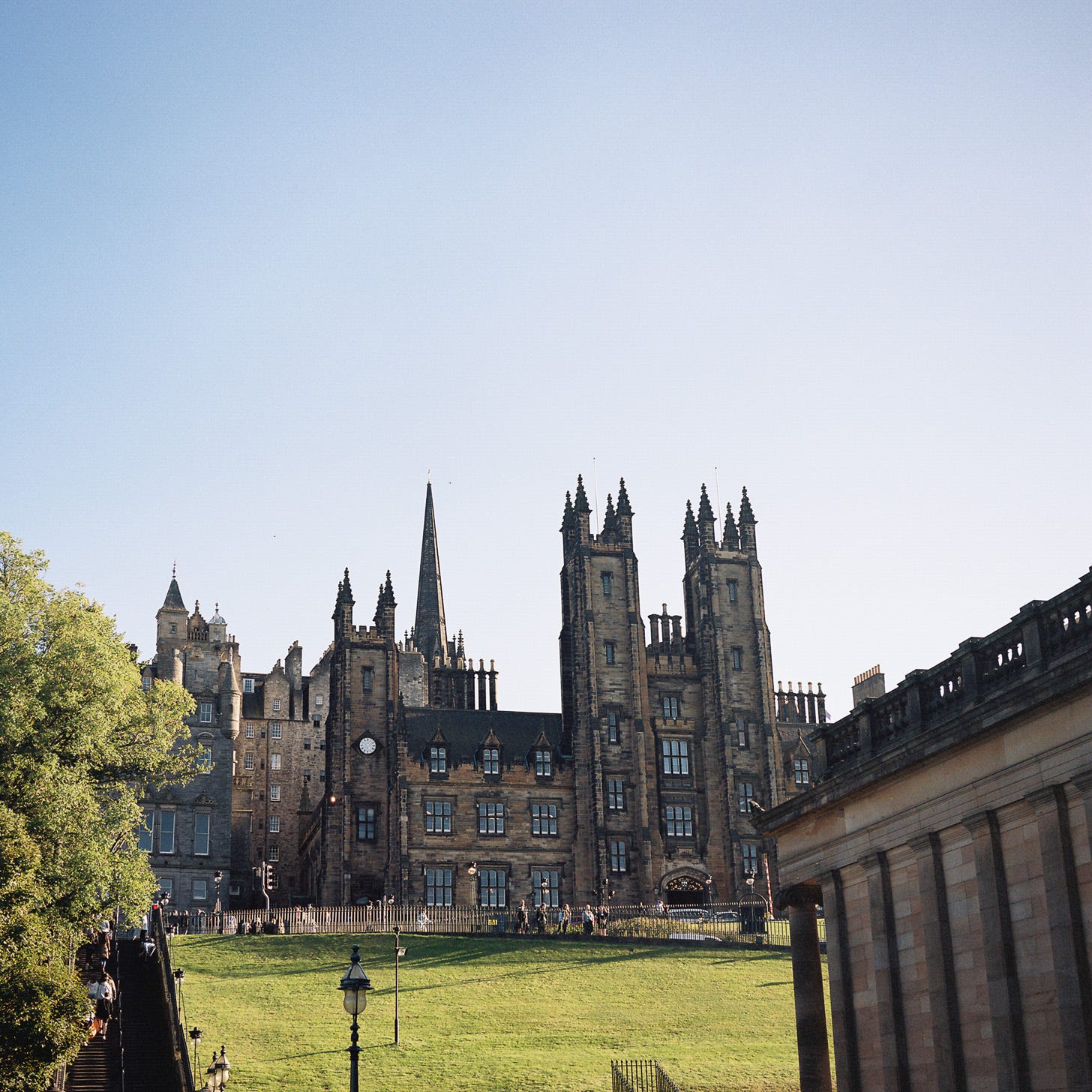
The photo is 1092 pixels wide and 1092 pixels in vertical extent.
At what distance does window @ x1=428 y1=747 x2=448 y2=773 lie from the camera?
88.9 metres

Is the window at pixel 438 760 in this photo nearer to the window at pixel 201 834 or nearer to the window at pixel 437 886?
the window at pixel 437 886

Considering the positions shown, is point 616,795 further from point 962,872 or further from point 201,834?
point 962,872

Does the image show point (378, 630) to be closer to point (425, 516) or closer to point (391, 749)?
point (391, 749)

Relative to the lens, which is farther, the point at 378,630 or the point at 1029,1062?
the point at 378,630

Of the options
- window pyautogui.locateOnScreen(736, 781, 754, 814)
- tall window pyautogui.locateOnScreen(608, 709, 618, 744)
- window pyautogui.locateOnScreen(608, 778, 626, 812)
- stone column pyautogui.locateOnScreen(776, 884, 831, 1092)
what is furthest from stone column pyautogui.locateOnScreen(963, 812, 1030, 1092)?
window pyautogui.locateOnScreen(736, 781, 754, 814)

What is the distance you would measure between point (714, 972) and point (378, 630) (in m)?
39.1

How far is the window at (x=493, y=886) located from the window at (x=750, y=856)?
14897 millimetres

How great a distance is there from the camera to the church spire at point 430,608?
473 feet

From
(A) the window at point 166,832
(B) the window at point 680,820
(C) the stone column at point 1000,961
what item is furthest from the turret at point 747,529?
(C) the stone column at point 1000,961

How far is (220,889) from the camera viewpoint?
3391 inches

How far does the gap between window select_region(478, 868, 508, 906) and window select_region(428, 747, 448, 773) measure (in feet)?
21.0

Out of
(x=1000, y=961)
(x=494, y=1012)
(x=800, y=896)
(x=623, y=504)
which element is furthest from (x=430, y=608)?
(x=1000, y=961)

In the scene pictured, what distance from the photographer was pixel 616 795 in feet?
299

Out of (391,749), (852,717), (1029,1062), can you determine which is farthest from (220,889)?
(1029,1062)
